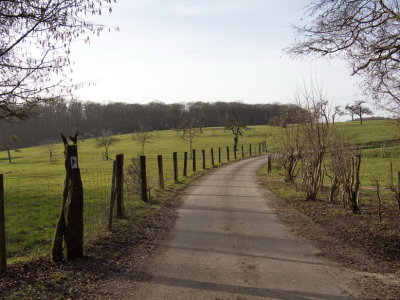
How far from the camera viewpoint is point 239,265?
533cm

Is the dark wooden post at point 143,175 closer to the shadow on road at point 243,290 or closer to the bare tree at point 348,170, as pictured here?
the bare tree at point 348,170

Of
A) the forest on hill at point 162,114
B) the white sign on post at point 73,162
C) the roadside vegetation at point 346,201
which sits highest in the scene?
the forest on hill at point 162,114

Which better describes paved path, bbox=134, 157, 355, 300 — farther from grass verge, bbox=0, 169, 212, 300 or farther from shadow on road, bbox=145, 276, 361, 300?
grass verge, bbox=0, 169, 212, 300

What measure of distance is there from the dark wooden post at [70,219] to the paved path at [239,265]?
1.37 meters

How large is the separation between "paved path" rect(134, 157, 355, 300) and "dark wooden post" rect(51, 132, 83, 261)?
1.37 m

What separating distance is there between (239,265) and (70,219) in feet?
9.23

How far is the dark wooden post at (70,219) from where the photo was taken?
5.57 metres

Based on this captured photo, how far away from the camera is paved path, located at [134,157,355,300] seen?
4.36 m

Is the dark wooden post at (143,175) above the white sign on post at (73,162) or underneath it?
underneath

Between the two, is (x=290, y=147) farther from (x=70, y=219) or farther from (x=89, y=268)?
(x=89, y=268)

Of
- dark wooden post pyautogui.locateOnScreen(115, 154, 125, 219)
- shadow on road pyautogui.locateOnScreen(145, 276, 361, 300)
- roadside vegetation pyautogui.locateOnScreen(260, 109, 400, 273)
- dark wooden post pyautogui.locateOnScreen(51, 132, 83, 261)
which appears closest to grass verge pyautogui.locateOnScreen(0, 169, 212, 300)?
dark wooden post pyautogui.locateOnScreen(51, 132, 83, 261)

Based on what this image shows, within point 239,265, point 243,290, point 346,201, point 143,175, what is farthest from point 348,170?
point 143,175

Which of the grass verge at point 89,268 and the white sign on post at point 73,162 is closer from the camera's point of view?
the grass verge at point 89,268

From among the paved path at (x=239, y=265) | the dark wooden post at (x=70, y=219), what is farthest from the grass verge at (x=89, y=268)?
the paved path at (x=239, y=265)
